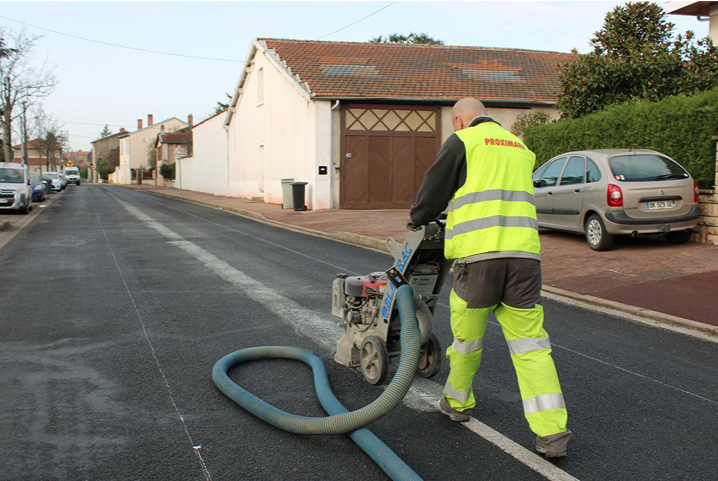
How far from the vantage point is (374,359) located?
425 centimetres

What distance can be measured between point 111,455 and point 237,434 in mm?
670

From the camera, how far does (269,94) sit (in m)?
27.6

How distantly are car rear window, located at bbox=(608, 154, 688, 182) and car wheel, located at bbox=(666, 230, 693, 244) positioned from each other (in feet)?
3.12

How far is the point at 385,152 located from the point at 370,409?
1964 cm

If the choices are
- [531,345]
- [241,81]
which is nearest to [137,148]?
Result: [241,81]

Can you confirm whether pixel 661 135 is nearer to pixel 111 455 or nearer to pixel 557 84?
pixel 111 455

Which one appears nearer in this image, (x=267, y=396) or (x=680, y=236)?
(x=267, y=396)

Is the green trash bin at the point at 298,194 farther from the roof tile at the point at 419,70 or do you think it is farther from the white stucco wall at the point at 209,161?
the white stucco wall at the point at 209,161

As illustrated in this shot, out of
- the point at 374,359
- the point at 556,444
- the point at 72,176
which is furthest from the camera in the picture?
the point at 72,176

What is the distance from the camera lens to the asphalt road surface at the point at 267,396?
321 cm

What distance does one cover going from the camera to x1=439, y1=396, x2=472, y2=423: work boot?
3695 mm

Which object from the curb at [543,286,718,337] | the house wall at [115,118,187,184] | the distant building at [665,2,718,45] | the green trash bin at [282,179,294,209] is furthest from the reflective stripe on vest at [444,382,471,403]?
the house wall at [115,118,187,184]

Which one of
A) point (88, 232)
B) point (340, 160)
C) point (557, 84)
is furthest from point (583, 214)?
point (557, 84)

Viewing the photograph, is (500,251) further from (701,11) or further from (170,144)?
(170,144)
